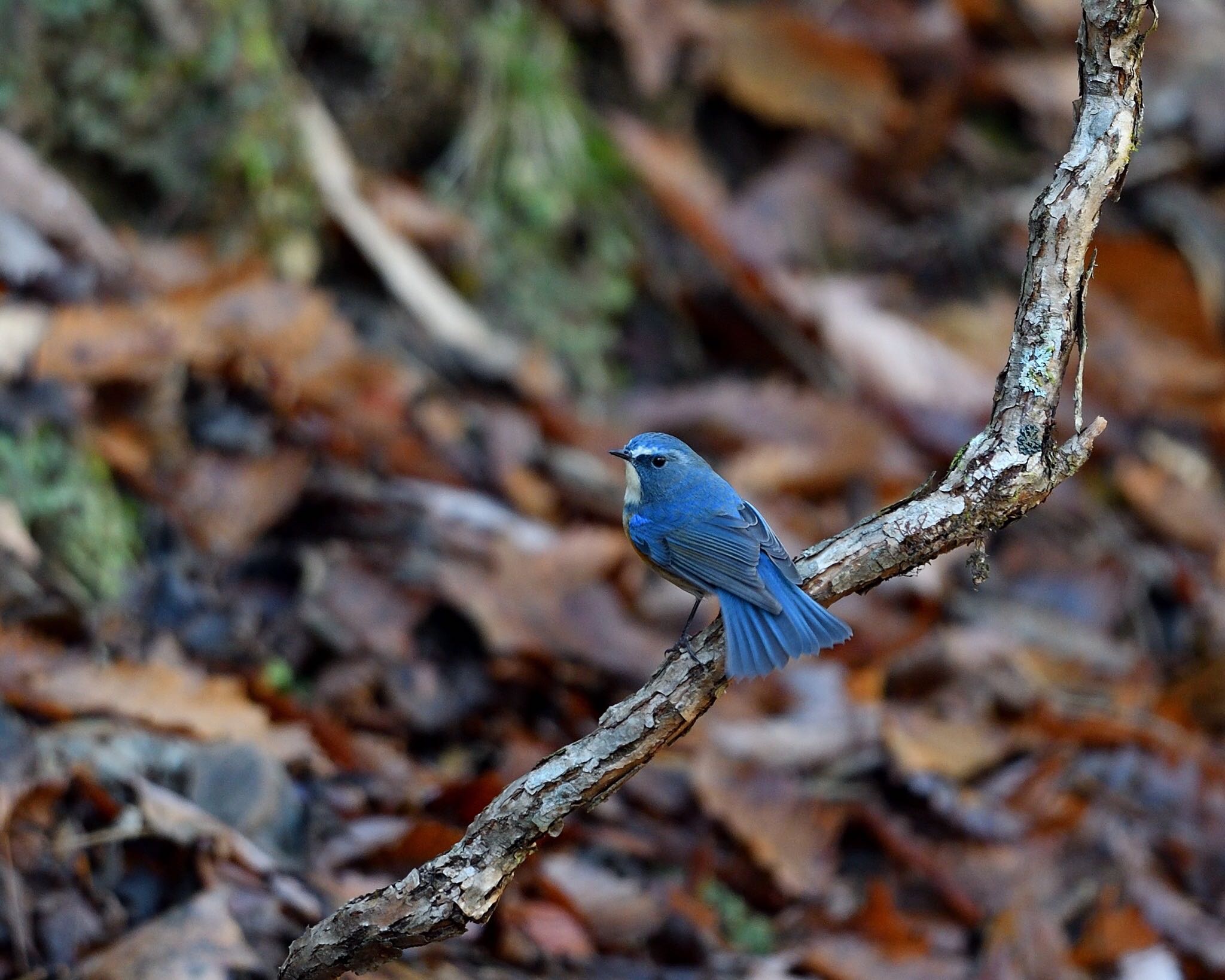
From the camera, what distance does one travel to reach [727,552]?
3.16 meters

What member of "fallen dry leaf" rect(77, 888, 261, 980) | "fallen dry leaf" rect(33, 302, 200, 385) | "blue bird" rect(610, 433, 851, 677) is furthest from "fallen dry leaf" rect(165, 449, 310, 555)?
"fallen dry leaf" rect(77, 888, 261, 980)

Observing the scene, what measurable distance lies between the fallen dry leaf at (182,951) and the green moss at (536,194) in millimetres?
3946

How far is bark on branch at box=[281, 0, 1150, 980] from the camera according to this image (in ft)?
7.12

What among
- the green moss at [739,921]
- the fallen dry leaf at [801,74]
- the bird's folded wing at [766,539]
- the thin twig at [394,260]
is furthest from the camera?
the fallen dry leaf at [801,74]

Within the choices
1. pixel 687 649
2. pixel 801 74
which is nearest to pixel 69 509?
pixel 687 649

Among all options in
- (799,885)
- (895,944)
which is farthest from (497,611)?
(895,944)

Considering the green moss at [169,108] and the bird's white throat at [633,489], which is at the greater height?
the green moss at [169,108]

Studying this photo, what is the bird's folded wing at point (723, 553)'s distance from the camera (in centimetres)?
287

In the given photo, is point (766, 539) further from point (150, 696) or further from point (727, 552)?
point (150, 696)

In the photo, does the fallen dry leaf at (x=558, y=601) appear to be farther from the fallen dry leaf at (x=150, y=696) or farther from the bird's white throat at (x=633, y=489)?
the fallen dry leaf at (x=150, y=696)

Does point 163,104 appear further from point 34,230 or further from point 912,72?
point 912,72

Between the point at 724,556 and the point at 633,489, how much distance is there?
699 millimetres

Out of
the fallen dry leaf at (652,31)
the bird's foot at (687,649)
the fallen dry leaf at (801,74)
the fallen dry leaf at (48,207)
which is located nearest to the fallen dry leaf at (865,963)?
the bird's foot at (687,649)

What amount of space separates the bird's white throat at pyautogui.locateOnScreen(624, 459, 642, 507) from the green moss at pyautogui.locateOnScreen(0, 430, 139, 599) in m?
1.53
